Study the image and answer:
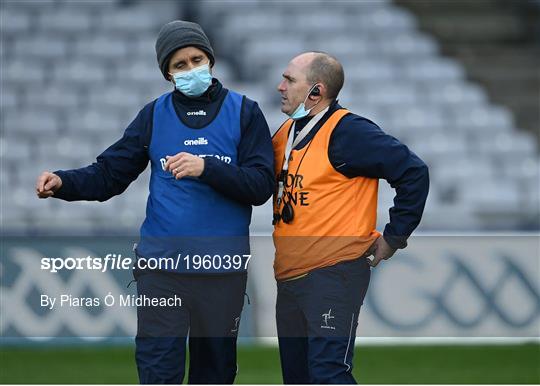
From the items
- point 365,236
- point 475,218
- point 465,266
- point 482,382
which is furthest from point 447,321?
point 365,236

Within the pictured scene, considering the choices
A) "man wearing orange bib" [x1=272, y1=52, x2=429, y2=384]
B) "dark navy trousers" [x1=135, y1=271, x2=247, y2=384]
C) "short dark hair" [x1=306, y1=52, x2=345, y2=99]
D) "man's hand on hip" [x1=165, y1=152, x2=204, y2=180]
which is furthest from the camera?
"short dark hair" [x1=306, y1=52, x2=345, y2=99]

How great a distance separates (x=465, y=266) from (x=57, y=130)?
173 inches

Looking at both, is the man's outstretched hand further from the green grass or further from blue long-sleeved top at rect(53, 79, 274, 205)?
the green grass

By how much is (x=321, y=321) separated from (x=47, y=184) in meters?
1.16

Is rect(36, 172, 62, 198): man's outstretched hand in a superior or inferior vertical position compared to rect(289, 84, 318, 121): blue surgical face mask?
inferior

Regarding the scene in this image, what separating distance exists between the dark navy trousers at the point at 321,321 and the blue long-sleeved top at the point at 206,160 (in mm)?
401

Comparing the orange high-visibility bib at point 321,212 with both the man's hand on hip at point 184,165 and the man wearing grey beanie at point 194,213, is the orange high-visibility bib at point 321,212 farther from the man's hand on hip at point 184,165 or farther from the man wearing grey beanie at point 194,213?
the man's hand on hip at point 184,165

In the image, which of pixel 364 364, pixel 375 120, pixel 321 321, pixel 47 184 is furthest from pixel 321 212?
pixel 375 120

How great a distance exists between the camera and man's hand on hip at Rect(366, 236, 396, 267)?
183 inches

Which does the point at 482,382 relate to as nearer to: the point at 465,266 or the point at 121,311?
the point at 465,266

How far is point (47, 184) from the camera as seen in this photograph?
4.49 meters

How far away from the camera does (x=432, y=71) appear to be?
13133 millimetres

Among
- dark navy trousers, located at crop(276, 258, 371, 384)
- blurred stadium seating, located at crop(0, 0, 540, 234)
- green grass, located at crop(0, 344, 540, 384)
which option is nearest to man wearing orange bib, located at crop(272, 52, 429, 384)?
dark navy trousers, located at crop(276, 258, 371, 384)

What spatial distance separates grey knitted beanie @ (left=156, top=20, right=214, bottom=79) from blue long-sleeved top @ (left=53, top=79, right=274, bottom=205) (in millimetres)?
147
